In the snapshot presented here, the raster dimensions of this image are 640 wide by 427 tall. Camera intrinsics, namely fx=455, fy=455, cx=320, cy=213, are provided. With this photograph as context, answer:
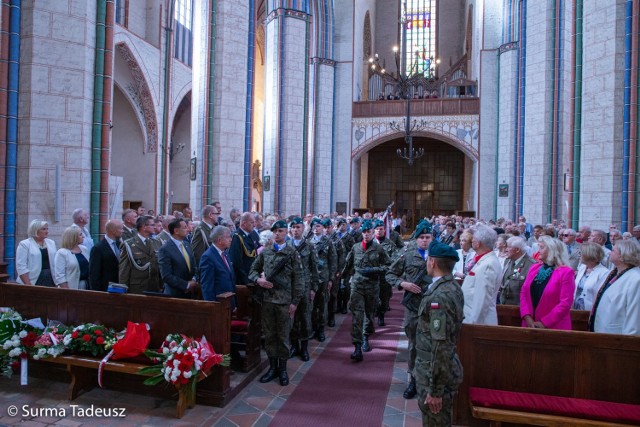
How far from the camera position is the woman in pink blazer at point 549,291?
3.50 m

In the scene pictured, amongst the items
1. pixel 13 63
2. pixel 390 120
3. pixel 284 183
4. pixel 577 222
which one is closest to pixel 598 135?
pixel 577 222

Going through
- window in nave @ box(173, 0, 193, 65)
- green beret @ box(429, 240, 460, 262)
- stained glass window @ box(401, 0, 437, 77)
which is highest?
stained glass window @ box(401, 0, 437, 77)

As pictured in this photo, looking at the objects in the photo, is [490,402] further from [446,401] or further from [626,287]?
[626,287]

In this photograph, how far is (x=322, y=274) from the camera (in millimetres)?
6043

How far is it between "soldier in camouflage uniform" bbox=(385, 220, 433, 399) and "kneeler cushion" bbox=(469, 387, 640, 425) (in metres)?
0.98

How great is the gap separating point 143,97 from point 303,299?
48.3ft

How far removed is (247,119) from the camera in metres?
9.75

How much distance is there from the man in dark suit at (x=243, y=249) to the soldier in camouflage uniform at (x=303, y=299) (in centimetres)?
56

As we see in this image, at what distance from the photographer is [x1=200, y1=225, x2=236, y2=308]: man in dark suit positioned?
420cm

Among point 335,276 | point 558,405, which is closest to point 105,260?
point 335,276

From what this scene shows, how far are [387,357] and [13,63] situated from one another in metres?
5.71

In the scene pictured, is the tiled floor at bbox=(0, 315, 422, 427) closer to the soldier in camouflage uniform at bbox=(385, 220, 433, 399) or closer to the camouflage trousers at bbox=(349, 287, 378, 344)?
the soldier in camouflage uniform at bbox=(385, 220, 433, 399)

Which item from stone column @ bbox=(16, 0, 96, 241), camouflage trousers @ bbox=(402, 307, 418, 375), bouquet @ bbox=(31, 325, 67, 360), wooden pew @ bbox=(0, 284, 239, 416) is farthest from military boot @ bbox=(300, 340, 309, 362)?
stone column @ bbox=(16, 0, 96, 241)

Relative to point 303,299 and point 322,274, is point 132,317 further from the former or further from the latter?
point 322,274
